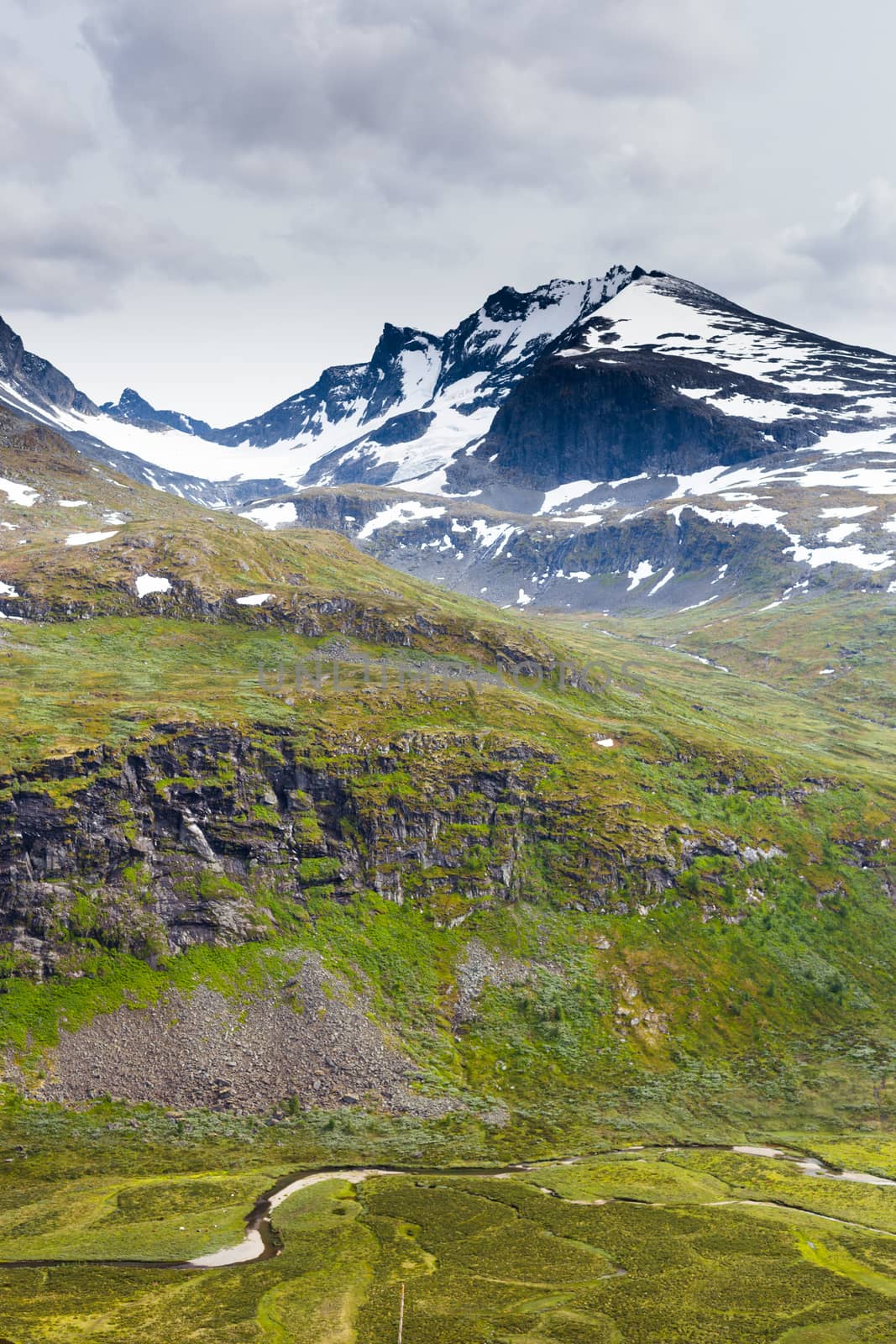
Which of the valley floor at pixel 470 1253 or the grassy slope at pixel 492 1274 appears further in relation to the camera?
the valley floor at pixel 470 1253

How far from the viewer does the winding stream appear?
258 ft

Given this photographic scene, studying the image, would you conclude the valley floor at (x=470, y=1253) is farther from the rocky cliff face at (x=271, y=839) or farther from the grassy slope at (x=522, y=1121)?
the rocky cliff face at (x=271, y=839)

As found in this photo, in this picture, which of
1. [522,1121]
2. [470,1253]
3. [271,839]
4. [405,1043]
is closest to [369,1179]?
[470,1253]

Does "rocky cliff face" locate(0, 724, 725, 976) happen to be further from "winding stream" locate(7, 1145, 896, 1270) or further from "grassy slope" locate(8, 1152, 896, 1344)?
"grassy slope" locate(8, 1152, 896, 1344)

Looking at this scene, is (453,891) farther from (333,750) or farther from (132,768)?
(132,768)

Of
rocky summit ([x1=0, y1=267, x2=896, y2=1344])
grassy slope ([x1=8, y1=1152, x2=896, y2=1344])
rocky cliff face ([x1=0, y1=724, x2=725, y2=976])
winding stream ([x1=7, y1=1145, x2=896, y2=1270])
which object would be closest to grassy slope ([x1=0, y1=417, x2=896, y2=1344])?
grassy slope ([x1=8, y1=1152, x2=896, y2=1344])

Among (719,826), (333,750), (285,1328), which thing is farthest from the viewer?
(719,826)

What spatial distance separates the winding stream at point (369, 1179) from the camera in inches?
3095

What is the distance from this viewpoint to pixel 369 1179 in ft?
345

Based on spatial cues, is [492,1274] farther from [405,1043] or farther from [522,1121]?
[405,1043]

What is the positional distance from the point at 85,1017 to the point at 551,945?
7901 centimetres

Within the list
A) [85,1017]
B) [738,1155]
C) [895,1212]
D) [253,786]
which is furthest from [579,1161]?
[253,786]

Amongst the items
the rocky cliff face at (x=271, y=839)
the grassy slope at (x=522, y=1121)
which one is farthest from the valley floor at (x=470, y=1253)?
the rocky cliff face at (x=271, y=839)

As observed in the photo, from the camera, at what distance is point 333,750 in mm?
182375
